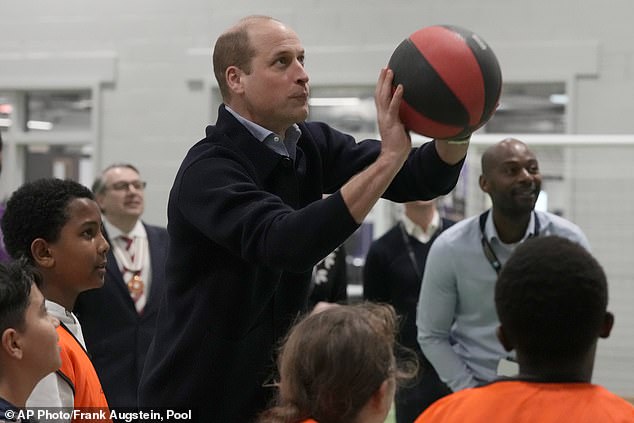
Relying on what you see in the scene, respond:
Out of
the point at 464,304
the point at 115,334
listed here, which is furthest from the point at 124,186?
the point at 464,304

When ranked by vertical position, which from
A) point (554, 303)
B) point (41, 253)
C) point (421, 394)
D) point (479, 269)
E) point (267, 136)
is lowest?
point (421, 394)

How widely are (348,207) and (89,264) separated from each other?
1057 millimetres

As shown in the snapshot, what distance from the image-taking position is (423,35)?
8.42 ft

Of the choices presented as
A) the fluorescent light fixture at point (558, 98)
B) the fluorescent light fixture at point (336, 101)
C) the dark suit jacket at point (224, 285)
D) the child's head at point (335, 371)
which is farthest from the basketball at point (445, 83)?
the fluorescent light fixture at point (336, 101)

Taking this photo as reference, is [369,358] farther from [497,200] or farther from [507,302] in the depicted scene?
[497,200]

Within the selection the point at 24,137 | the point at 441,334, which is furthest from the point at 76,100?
the point at 441,334

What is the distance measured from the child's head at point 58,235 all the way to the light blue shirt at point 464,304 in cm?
175

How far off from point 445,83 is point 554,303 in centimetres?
89

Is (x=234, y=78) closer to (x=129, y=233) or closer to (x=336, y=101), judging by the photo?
(x=129, y=233)

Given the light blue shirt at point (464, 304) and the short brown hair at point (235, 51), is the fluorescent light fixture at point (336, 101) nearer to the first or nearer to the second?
the light blue shirt at point (464, 304)

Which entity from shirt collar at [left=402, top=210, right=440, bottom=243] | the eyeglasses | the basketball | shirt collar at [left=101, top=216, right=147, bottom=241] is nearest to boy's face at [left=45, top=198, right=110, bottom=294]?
the basketball

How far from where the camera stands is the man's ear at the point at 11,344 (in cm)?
236

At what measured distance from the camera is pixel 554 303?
1.71 m

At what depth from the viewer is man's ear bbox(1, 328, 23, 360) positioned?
2363 mm
